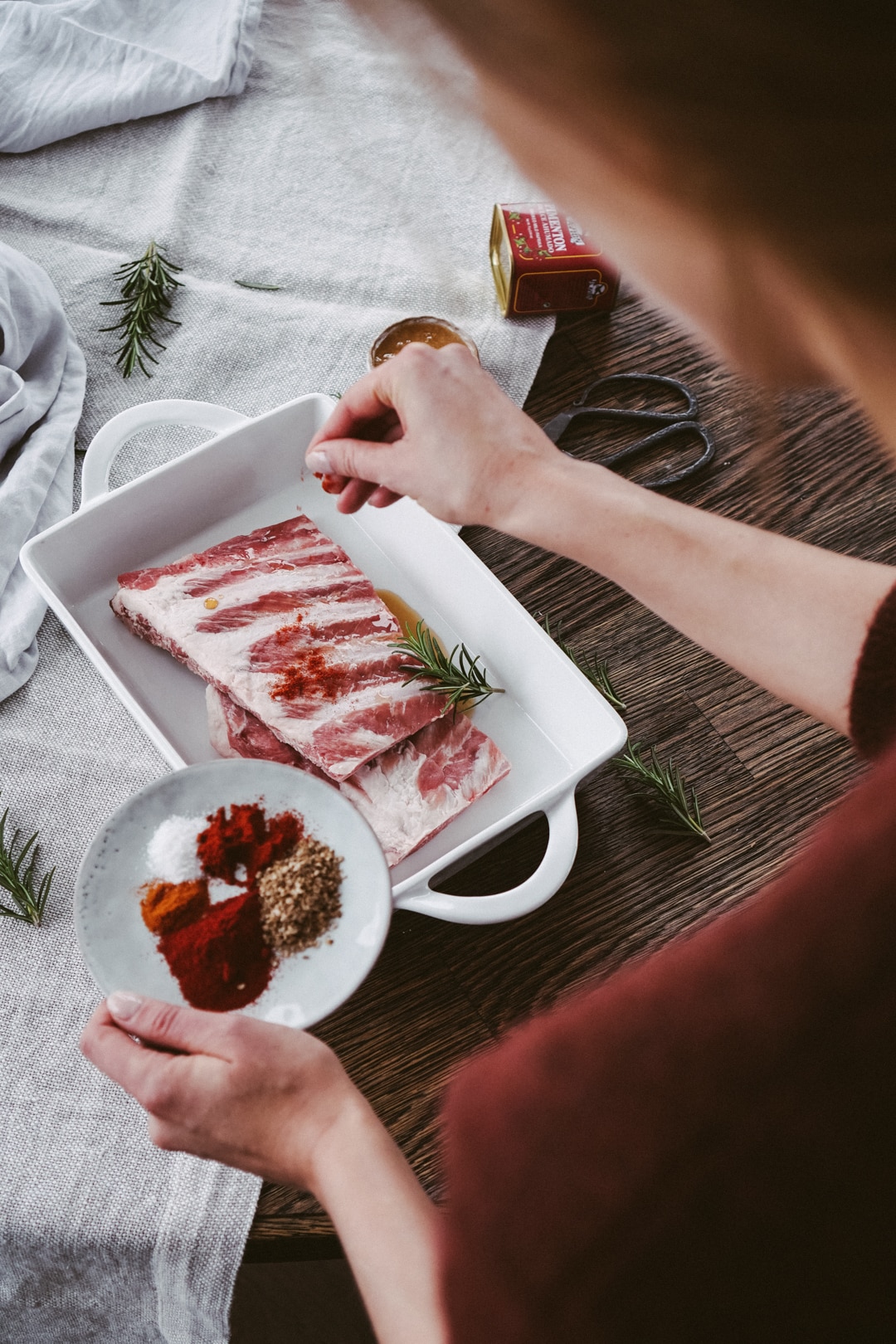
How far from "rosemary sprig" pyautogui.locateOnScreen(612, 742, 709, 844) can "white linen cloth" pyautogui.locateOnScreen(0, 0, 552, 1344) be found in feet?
1.57

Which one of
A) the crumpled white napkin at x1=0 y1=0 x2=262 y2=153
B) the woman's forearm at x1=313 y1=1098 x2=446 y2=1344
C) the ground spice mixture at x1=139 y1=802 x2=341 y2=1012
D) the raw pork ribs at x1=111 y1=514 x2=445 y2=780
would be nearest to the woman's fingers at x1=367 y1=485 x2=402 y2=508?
the raw pork ribs at x1=111 y1=514 x2=445 y2=780

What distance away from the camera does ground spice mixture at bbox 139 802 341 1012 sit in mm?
751

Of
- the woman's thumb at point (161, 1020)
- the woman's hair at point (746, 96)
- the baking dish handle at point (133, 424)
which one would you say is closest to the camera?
the woman's hair at point (746, 96)

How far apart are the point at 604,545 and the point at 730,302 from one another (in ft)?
1.75

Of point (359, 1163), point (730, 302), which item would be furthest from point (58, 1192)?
point (730, 302)

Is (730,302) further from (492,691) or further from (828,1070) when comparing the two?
(492,691)

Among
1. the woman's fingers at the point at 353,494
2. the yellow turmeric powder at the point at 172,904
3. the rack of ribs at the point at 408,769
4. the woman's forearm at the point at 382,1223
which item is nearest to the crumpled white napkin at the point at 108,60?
the woman's fingers at the point at 353,494

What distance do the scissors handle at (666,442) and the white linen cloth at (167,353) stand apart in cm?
17

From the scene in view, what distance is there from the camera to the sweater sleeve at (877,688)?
617mm

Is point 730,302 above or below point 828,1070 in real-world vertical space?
above

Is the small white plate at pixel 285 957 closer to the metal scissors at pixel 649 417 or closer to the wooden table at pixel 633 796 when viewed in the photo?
the wooden table at pixel 633 796

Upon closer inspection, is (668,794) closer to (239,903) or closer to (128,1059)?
(239,903)

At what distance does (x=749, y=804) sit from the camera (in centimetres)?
96

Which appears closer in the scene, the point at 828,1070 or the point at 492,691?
the point at 828,1070
